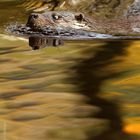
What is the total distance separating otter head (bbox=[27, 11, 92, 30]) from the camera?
8.67m

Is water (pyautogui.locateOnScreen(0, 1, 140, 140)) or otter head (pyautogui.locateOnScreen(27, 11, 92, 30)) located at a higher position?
otter head (pyautogui.locateOnScreen(27, 11, 92, 30))

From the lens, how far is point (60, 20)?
8914mm

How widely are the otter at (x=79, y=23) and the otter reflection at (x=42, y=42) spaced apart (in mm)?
605

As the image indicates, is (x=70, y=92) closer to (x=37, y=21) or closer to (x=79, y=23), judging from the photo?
(x=37, y=21)

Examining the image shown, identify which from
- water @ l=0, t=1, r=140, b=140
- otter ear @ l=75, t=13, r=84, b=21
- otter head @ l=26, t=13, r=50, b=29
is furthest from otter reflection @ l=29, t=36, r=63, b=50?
otter ear @ l=75, t=13, r=84, b=21

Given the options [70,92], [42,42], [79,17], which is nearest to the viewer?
[70,92]

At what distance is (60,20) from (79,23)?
32 cm

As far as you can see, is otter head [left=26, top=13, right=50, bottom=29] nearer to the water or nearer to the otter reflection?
the otter reflection

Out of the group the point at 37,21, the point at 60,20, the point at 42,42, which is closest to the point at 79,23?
the point at 60,20

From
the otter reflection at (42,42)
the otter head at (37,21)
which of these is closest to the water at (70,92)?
the otter reflection at (42,42)

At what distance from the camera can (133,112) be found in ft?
13.4

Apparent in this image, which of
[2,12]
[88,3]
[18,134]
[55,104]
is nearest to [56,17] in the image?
[88,3]

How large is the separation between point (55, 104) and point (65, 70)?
4.06ft

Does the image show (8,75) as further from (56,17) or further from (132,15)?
(132,15)
